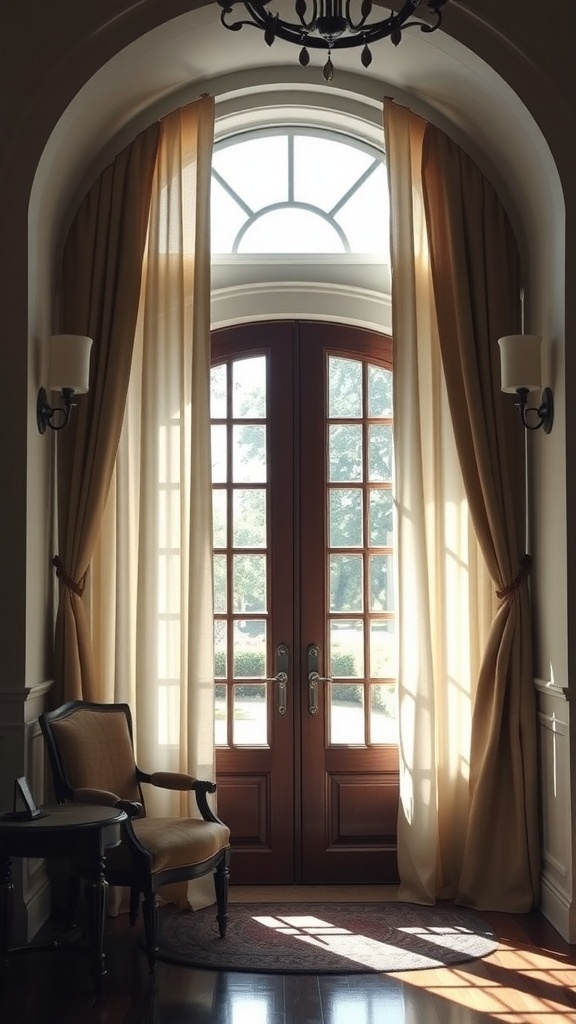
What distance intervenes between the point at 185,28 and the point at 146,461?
1.87m

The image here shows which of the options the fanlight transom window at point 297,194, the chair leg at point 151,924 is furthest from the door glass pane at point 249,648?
the fanlight transom window at point 297,194

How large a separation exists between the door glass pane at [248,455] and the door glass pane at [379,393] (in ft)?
1.86

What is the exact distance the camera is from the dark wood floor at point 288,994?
3502 mm

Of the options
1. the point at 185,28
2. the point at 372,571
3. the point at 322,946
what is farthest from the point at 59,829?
the point at 185,28

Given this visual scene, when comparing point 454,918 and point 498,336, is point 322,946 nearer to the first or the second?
point 454,918

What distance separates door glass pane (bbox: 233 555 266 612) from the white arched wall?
98cm

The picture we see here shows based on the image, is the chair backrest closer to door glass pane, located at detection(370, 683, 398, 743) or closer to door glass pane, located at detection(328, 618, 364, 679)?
door glass pane, located at detection(328, 618, 364, 679)

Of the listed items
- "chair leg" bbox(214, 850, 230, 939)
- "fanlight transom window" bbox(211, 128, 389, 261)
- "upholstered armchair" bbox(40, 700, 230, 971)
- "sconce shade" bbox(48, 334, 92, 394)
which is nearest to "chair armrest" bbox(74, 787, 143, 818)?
"upholstered armchair" bbox(40, 700, 230, 971)

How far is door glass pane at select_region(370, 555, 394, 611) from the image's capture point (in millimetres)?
5262

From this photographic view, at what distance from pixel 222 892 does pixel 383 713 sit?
1.29 meters

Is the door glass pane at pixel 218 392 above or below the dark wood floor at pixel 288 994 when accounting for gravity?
above

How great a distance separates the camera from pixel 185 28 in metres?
4.57

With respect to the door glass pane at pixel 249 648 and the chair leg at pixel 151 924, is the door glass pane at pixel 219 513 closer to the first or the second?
the door glass pane at pixel 249 648

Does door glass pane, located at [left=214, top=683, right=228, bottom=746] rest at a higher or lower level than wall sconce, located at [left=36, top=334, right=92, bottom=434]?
lower
